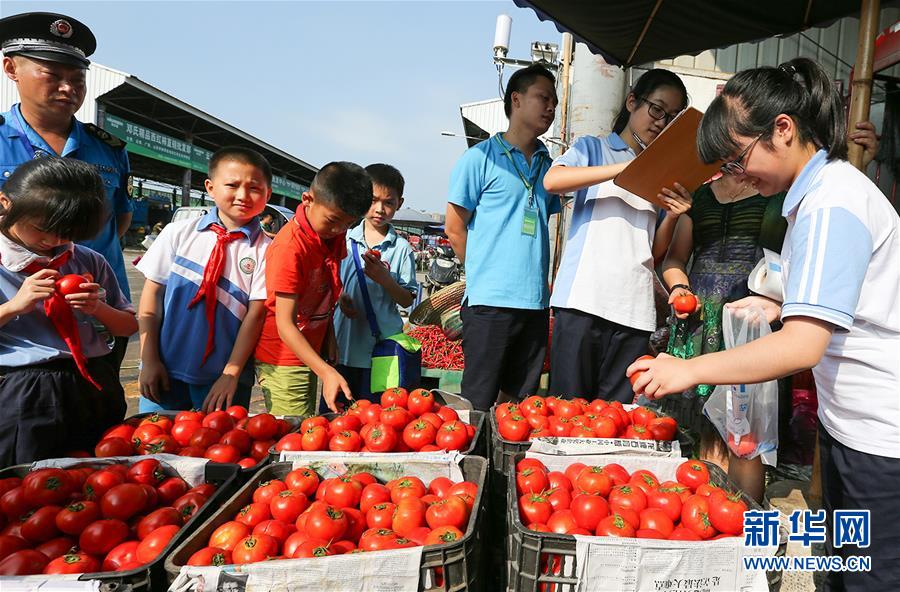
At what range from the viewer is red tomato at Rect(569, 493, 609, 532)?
5.09 ft

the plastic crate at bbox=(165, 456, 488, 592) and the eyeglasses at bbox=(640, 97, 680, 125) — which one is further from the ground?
the eyeglasses at bbox=(640, 97, 680, 125)

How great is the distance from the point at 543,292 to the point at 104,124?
22513 millimetres

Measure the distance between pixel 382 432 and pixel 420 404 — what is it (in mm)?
340

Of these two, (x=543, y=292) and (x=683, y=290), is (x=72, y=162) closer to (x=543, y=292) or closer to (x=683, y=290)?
(x=543, y=292)

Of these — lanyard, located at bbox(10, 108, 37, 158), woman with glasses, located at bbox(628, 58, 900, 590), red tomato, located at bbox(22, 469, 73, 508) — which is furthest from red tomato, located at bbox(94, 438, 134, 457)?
woman with glasses, located at bbox(628, 58, 900, 590)

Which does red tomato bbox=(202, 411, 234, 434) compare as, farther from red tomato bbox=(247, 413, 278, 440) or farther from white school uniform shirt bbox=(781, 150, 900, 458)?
white school uniform shirt bbox=(781, 150, 900, 458)

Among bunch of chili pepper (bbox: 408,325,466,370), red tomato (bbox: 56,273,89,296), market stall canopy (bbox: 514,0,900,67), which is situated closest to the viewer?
red tomato (bbox: 56,273,89,296)

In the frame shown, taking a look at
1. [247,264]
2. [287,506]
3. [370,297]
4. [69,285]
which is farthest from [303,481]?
[370,297]

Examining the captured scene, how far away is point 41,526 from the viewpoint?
4.73ft

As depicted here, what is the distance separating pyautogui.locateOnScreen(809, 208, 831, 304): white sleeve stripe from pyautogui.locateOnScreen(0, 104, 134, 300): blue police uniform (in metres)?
2.70

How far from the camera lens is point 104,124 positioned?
777 inches

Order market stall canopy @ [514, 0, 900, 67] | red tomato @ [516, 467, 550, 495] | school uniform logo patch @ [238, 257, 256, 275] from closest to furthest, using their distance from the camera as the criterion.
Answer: red tomato @ [516, 467, 550, 495] < school uniform logo patch @ [238, 257, 256, 275] < market stall canopy @ [514, 0, 900, 67]

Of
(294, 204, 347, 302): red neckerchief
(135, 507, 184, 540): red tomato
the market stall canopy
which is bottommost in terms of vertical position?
(135, 507, 184, 540): red tomato

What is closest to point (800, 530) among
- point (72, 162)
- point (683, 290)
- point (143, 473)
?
point (683, 290)
